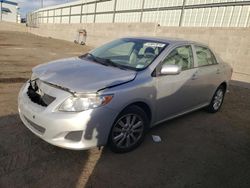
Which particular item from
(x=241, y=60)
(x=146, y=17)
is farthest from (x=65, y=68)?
(x=146, y=17)

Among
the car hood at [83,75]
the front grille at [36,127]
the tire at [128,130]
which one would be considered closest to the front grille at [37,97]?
the car hood at [83,75]

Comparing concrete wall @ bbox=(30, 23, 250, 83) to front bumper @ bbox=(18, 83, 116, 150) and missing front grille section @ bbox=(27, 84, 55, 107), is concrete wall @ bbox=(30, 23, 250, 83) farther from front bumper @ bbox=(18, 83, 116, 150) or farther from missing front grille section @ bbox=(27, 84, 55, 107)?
missing front grille section @ bbox=(27, 84, 55, 107)

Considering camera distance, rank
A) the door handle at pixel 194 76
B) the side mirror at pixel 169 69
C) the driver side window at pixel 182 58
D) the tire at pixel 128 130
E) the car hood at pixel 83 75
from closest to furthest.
Answer: the car hood at pixel 83 75, the tire at pixel 128 130, the side mirror at pixel 169 69, the driver side window at pixel 182 58, the door handle at pixel 194 76

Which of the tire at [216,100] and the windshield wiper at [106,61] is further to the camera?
the tire at [216,100]

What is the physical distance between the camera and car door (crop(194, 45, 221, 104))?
14.6 ft

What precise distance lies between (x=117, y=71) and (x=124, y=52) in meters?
0.93

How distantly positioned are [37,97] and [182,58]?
2.52m

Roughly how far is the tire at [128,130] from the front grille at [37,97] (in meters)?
0.89

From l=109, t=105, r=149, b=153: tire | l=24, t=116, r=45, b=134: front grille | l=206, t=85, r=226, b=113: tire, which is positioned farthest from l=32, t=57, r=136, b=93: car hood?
l=206, t=85, r=226, b=113: tire

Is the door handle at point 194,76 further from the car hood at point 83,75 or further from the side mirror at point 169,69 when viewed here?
the car hood at point 83,75

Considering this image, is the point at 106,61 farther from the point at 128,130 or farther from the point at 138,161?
the point at 138,161

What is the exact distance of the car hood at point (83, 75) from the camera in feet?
9.38

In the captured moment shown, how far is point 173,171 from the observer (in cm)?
309

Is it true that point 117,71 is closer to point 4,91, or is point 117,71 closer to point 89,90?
point 89,90
